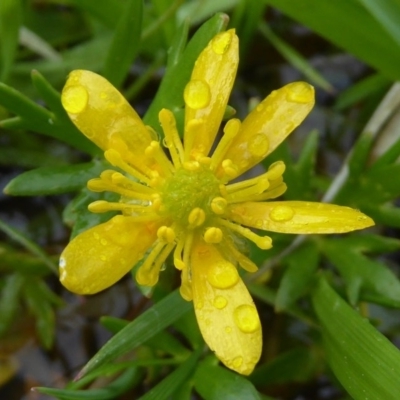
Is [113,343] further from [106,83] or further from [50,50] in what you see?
[50,50]

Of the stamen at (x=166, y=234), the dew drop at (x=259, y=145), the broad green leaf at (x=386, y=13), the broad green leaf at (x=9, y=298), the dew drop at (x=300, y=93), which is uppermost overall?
the broad green leaf at (x=386, y=13)

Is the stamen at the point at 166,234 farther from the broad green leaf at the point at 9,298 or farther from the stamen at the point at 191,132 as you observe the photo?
the broad green leaf at the point at 9,298

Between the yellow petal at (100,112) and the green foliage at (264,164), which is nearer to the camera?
the yellow petal at (100,112)

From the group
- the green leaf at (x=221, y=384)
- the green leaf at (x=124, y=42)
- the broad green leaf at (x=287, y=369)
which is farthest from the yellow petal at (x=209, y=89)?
the broad green leaf at (x=287, y=369)

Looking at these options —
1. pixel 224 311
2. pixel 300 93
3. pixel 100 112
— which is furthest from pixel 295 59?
pixel 224 311

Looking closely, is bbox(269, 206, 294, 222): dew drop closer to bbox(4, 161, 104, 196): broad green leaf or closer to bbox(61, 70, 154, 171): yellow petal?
bbox(61, 70, 154, 171): yellow petal
